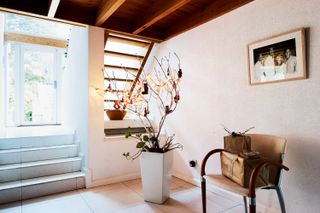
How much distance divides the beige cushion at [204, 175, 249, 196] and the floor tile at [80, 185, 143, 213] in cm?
93

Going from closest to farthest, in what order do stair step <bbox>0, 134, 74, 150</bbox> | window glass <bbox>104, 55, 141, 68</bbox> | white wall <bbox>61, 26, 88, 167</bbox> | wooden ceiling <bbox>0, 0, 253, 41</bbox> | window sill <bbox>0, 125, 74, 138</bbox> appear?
wooden ceiling <bbox>0, 0, 253, 41</bbox> < stair step <bbox>0, 134, 74, 150</bbox> < white wall <bbox>61, 26, 88, 167</bbox> < window sill <bbox>0, 125, 74, 138</bbox> < window glass <bbox>104, 55, 141, 68</bbox>

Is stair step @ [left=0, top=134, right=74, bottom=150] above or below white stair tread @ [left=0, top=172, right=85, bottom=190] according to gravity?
above

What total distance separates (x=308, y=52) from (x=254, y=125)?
76cm

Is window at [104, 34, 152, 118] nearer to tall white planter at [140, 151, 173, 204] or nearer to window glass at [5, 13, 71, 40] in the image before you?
tall white planter at [140, 151, 173, 204]

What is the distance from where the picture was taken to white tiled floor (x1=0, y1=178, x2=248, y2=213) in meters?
1.91

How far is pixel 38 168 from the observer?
2426 mm

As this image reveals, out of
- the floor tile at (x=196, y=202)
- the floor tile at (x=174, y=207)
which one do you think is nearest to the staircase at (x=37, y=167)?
the floor tile at (x=174, y=207)

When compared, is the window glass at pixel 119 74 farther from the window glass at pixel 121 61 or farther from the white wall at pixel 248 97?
the white wall at pixel 248 97

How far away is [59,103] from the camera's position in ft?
15.0

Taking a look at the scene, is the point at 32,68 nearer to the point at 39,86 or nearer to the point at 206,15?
the point at 39,86

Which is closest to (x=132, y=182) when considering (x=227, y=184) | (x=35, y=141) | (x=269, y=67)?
(x=35, y=141)

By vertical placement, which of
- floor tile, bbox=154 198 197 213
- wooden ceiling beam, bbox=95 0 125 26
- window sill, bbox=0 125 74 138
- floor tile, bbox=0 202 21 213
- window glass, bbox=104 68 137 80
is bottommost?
floor tile, bbox=154 198 197 213

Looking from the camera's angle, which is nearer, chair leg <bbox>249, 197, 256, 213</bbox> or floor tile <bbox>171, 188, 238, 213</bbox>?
chair leg <bbox>249, 197, 256, 213</bbox>

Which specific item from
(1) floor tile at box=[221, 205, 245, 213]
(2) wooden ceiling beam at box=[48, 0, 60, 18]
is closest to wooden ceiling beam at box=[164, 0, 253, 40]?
(2) wooden ceiling beam at box=[48, 0, 60, 18]
